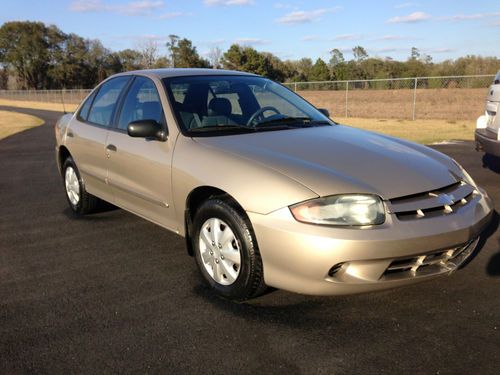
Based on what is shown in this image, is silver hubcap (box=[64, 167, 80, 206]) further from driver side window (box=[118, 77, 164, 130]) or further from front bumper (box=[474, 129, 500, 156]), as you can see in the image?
front bumper (box=[474, 129, 500, 156])

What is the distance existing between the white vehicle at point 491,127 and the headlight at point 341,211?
13.8ft

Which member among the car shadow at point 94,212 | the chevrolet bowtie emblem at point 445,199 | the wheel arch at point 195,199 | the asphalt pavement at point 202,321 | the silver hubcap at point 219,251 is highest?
the chevrolet bowtie emblem at point 445,199

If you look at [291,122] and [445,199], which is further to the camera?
[291,122]

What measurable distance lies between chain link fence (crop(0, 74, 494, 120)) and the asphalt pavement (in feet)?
61.7

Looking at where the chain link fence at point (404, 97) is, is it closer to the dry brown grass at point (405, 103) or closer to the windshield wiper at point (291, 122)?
the dry brown grass at point (405, 103)

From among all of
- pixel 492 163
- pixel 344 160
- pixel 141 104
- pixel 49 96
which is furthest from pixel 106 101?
pixel 49 96

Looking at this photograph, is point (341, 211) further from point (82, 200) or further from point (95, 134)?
point (82, 200)

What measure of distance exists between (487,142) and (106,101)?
4.94 m

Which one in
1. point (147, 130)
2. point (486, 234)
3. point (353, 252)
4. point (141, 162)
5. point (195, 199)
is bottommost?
point (486, 234)

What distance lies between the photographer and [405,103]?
90.3ft

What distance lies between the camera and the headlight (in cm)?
280

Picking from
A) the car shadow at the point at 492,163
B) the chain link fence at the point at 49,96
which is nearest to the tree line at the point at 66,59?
the chain link fence at the point at 49,96

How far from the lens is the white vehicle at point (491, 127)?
6.26 meters

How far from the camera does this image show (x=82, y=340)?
2838 millimetres
